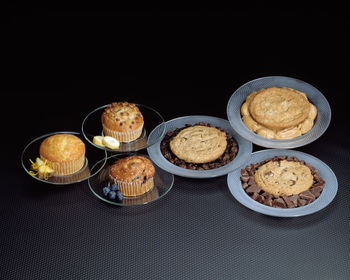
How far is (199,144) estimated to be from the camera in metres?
5.42

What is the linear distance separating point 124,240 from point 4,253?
0.92m

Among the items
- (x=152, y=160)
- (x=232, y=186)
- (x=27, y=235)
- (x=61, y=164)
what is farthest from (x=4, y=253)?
(x=232, y=186)

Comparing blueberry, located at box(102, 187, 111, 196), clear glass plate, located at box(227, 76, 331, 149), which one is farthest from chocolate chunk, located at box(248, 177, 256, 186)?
blueberry, located at box(102, 187, 111, 196)

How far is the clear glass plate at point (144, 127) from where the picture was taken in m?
5.18

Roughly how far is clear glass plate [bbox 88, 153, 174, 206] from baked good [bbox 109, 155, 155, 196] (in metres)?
0.06

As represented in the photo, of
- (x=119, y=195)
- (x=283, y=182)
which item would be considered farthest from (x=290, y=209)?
(x=119, y=195)

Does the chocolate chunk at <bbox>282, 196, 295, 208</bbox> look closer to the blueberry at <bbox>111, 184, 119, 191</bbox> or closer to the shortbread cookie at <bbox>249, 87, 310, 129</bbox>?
the shortbread cookie at <bbox>249, 87, 310, 129</bbox>

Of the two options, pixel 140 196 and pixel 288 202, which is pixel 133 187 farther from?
pixel 288 202

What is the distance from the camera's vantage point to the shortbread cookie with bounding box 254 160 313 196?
16.4 ft

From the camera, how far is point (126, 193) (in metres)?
5.10

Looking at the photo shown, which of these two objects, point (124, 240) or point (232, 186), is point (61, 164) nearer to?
point (124, 240)

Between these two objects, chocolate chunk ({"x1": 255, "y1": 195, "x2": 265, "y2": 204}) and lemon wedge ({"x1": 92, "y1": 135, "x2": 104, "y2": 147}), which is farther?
lemon wedge ({"x1": 92, "y1": 135, "x2": 104, "y2": 147})

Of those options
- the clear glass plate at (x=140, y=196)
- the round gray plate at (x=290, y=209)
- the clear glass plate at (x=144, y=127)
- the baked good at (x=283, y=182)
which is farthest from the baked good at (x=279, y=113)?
the clear glass plate at (x=140, y=196)

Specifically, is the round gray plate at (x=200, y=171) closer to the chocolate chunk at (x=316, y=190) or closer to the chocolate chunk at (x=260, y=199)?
the chocolate chunk at (x=260, y=199)
